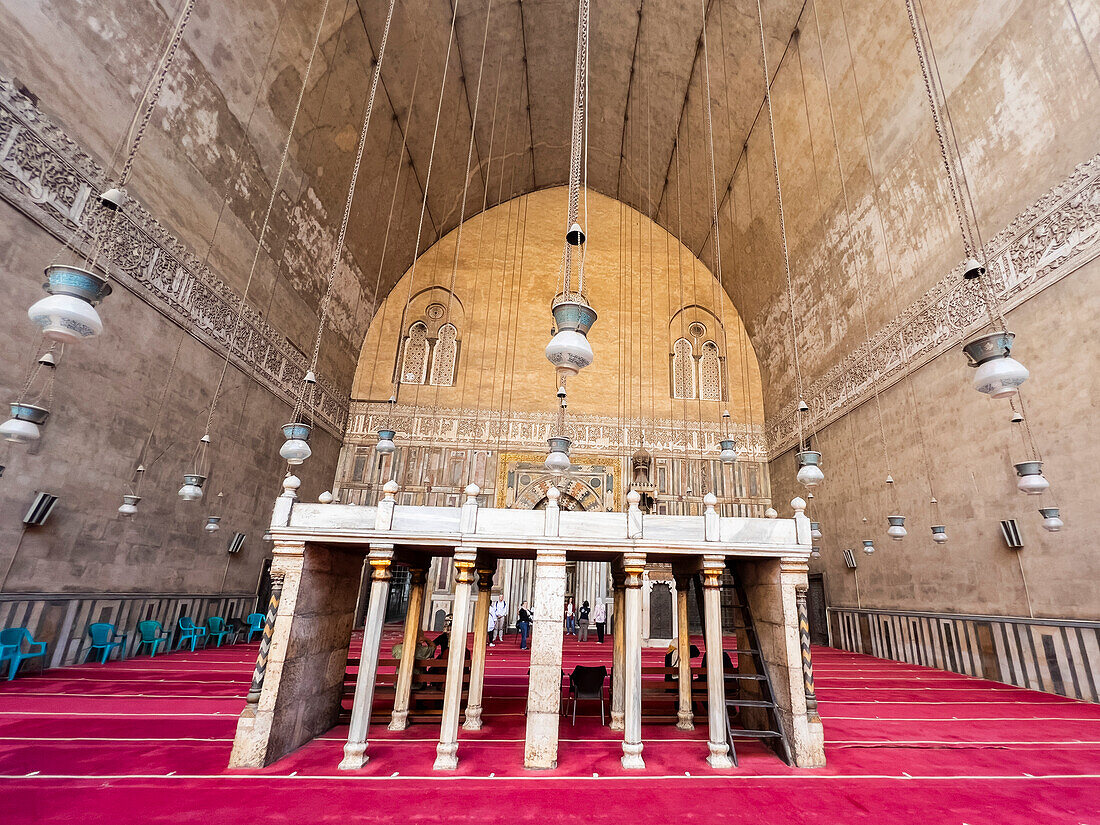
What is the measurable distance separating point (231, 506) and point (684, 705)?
27.0 ft

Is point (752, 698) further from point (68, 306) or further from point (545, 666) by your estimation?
point (68, 306)

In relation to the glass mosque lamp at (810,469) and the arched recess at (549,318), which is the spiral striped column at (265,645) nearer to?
the glass mosque lamp at (810,469)

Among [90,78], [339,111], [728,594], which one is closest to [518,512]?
[90,78]

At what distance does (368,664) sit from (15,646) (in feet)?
15.7

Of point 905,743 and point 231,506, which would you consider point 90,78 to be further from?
point 905,743

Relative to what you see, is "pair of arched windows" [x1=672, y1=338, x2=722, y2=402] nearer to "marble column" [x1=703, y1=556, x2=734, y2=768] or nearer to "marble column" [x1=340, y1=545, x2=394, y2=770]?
"marble column" [x1=703, y1=556, x2=734, y2=768]

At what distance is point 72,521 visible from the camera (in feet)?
21.1

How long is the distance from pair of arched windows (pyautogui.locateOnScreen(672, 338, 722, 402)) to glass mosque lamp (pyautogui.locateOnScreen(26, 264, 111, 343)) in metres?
12.7

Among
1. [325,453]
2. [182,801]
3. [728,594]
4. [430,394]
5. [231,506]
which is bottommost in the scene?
[182,801]

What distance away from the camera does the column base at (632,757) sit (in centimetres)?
386

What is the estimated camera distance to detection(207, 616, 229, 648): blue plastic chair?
898 centimetres

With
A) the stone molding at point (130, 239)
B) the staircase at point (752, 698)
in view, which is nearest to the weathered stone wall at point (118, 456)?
the stone molding at point (130, 239)

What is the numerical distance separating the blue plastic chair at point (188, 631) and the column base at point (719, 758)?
8253 millimetres

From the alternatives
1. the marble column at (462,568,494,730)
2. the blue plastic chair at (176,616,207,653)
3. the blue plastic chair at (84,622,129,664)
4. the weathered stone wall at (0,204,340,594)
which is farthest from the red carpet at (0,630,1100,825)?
the blue plastic chair at (176,616,207,653)
